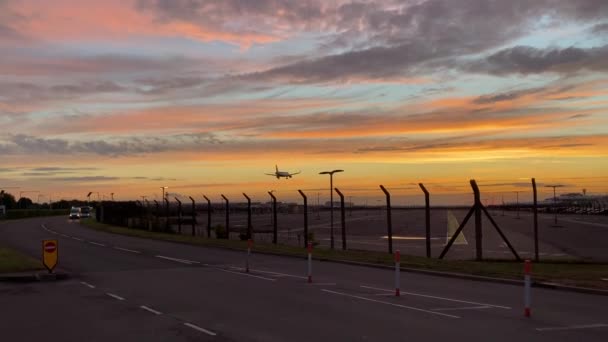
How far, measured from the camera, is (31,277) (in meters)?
17.0

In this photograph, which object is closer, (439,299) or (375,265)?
(439,299)

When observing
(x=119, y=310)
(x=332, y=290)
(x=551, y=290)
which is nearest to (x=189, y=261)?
(x=332, y=290)

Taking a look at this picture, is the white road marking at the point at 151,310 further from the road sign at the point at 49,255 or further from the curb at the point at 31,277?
the road sign at the point at 49,255

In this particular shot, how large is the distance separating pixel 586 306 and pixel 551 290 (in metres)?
2.41

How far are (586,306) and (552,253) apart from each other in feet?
69.0

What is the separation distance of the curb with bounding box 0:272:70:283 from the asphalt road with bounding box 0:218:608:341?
0.49 m

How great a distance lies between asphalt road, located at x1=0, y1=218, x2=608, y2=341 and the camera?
9586 millimetres

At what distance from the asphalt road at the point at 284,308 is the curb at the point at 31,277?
0.49 meters

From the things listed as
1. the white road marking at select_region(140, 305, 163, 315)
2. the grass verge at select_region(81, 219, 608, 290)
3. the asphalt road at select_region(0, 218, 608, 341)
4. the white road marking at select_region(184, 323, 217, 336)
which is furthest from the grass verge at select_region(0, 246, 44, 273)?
the white road marking at select_region(184, 323, 217, 336)

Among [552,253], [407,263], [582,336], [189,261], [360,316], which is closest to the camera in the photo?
[582,336]

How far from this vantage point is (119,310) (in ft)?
39.1

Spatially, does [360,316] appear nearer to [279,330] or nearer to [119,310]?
[279,330]

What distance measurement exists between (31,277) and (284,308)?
8.54 m

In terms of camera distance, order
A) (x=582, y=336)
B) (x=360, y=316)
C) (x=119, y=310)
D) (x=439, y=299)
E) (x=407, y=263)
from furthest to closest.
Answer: (x=407, y=263) < (x=439, y=299) < (x=119, y=310) < (x=360, y=316) < (x=582, y=336)
